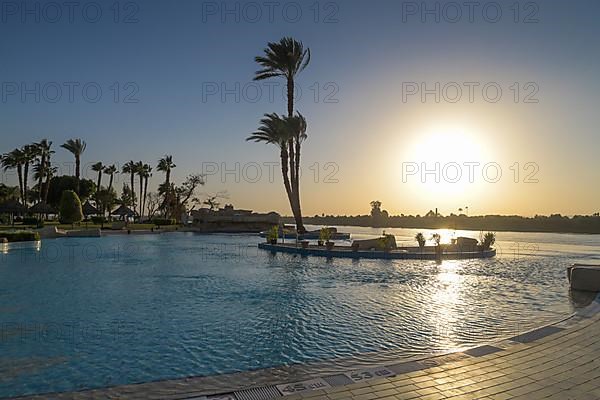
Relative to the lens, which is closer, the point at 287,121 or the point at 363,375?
the point at 363,375

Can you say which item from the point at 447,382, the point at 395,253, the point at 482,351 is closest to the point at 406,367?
the point at 447,382

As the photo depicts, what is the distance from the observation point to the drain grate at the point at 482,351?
4805 mm

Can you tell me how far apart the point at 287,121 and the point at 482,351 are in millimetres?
25807

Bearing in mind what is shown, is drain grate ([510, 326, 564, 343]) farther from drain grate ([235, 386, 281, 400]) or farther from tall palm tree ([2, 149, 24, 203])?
tall palm tree ([2, 149, 24, 203])

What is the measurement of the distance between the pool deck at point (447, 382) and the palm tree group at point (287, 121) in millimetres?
25466

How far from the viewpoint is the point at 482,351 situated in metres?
4.91

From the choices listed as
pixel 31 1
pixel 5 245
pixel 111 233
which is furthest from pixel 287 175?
pixel 31 1

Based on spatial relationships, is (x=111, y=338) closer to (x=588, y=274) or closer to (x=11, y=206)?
(x=588, y=274)

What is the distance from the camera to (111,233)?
33.7 m

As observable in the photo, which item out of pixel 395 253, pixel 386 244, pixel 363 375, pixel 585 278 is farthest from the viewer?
pixel 386 244

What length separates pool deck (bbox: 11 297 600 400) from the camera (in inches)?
143

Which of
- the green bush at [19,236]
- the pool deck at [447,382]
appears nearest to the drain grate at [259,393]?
the pool deck at [447,382]

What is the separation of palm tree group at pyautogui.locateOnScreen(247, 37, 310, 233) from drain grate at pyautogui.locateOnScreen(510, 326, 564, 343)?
24.4m

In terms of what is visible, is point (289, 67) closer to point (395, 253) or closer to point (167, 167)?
point (395, 253)
